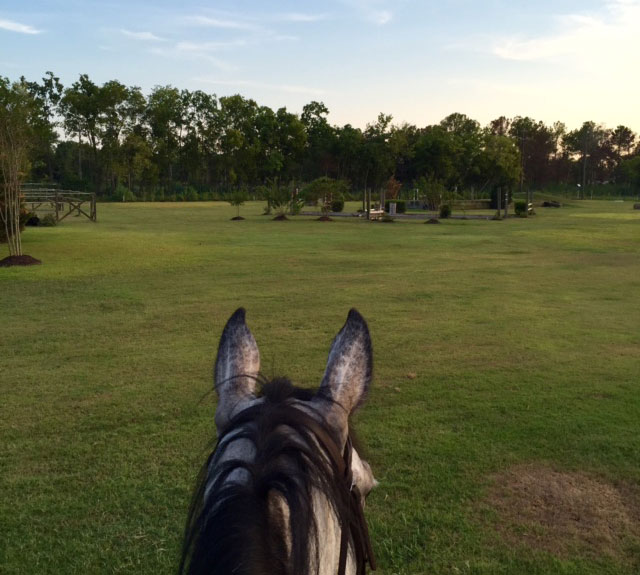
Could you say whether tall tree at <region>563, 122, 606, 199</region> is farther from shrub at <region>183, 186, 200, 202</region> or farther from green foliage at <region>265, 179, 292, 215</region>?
green foliage at <region>265, 179, 292, 215</region>

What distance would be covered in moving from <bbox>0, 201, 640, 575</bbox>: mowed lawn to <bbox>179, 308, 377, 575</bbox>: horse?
0.43 metres

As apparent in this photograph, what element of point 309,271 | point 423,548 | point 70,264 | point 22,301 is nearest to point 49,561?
point 423,548

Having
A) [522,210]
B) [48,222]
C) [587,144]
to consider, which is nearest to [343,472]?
[48,222]

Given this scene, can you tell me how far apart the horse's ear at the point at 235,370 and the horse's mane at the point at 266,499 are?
7.6 inches

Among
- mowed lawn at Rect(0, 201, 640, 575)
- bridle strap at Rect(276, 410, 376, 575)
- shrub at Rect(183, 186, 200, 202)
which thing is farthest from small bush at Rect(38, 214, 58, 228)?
shrub at Rect(183, 186, 200, 202)

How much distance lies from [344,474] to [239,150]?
74087 millimetres

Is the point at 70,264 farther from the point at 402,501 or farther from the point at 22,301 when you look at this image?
the point at 402,501

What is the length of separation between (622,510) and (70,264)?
12.7 m

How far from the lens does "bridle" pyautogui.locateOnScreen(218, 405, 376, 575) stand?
119 cm

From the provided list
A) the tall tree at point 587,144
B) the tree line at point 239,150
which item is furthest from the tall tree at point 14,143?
the tall tree at point 587,144

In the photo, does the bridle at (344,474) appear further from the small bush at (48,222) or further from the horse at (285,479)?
the small bush at (48,222)

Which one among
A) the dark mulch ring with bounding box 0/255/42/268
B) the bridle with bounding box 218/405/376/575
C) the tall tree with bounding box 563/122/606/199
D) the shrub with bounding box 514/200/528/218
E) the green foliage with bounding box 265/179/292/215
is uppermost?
the tall tree with bounding box 563/122/606/199

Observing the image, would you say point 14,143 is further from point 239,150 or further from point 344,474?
point 239,150

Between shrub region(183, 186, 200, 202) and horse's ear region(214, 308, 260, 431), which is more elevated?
shrub region(183, 186, 200, 202)
